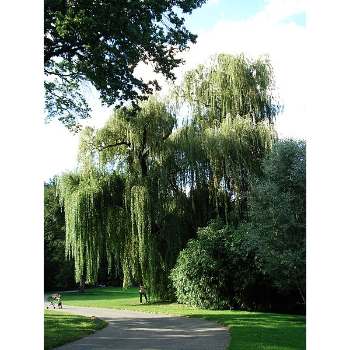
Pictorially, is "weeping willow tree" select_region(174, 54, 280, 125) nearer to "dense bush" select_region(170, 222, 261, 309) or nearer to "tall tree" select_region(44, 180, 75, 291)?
"dense bush" select_region(170, 222, 261, 309)

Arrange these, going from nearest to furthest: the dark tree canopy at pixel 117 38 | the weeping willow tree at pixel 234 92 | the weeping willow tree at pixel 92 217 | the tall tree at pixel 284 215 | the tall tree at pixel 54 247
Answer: the dark tree canopy at pixel 117 38
the tall tree at pixel 284 215
the weeping willow tree at pixel 92 217
the weeping willow tree at pixel 234 92
the tall tree at pixel 54 247

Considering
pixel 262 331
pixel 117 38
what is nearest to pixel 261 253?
pixel 262 331

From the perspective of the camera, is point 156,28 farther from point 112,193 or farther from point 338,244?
point 112,193

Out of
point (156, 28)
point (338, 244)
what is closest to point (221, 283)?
point (156, 28)

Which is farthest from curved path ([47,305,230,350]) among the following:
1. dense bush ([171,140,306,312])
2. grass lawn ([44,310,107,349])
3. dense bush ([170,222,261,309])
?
dense bush ([170,222,261,309])

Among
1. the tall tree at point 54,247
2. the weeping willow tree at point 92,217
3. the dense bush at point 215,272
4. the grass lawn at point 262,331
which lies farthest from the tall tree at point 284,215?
the tall tree at point 54,247

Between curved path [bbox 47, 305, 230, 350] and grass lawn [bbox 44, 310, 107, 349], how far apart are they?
157 millimetres

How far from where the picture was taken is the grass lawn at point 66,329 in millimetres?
7309

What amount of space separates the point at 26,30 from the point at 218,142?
10.4 m

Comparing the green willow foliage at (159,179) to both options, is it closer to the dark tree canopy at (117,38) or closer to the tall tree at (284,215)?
the tall tree at (284,215)

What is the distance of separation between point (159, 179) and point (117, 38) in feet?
24.8

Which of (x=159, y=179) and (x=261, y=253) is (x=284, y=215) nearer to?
(x=261, y=253)

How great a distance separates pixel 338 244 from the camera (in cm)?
389

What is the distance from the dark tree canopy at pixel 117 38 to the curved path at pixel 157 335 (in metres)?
3.58
